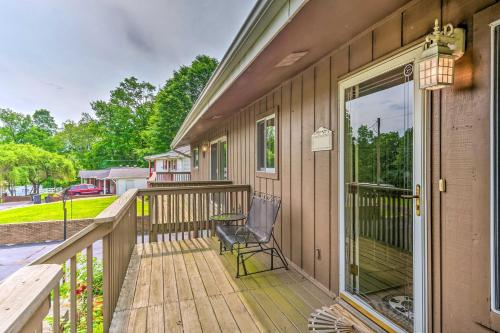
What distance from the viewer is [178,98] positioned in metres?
25.4

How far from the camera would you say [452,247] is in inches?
61.5

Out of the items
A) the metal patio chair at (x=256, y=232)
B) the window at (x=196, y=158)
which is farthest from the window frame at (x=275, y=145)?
the window at (x=196, y=158)

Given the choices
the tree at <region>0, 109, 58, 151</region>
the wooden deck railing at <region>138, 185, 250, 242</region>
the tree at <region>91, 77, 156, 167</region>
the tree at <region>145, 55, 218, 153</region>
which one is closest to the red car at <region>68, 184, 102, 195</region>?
the tree at <region>91, 77, 156, 167</region>

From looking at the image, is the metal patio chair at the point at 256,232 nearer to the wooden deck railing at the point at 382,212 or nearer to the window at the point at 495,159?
the wooden deck railing at the point at 382,212

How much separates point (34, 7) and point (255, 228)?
12.8 metres

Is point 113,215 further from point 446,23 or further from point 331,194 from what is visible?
point 446,23

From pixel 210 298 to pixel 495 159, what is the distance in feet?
8.18

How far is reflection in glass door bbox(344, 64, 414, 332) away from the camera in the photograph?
187cm

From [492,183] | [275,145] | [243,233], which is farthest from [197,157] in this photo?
[492,183]

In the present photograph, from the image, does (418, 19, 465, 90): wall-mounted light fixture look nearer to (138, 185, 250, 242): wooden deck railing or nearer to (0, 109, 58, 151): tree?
(138, 185, 250, 242): wooden deck railing

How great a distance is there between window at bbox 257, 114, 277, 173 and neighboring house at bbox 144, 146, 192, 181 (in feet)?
25.1

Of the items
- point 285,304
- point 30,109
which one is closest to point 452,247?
point 285,304

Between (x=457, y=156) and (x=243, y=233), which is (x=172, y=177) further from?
(x=457, y=156)

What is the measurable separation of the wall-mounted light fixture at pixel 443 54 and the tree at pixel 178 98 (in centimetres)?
2485
